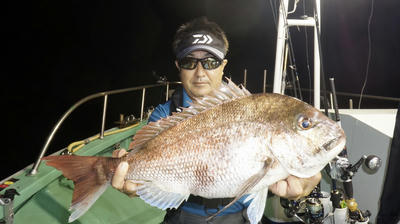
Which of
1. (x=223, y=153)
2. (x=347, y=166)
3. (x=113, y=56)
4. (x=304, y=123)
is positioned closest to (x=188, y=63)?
(x=223, y=153)

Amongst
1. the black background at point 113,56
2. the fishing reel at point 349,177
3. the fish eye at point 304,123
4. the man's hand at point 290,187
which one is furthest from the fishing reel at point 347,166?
the black background at point 113,56

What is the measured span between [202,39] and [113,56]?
5384 cm

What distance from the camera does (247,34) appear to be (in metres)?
73.1

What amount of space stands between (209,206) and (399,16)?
67605 mm

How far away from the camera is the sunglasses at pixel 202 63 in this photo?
2324mm

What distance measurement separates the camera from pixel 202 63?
2330 millimetres

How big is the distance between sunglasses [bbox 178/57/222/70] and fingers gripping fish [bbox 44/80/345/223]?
2.36ft

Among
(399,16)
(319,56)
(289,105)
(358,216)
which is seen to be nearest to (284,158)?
(289,105)

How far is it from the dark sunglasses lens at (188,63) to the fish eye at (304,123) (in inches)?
44.1

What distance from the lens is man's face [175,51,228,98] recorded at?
2322 mm

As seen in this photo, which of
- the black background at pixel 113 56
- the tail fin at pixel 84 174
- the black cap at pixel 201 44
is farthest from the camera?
the black background at pixel 113 56

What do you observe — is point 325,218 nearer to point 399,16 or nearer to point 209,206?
point 209,206

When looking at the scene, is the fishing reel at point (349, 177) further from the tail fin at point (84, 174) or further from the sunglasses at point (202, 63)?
the tail fin at point (84, 174)

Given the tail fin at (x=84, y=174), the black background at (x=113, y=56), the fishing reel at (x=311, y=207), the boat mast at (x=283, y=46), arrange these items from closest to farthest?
the tail fin at (x=84, y=174) < the fishing reel at (x=311, y=207) < the boat mast at (x=283, y=46) < the black background at (x=113, y=56)
